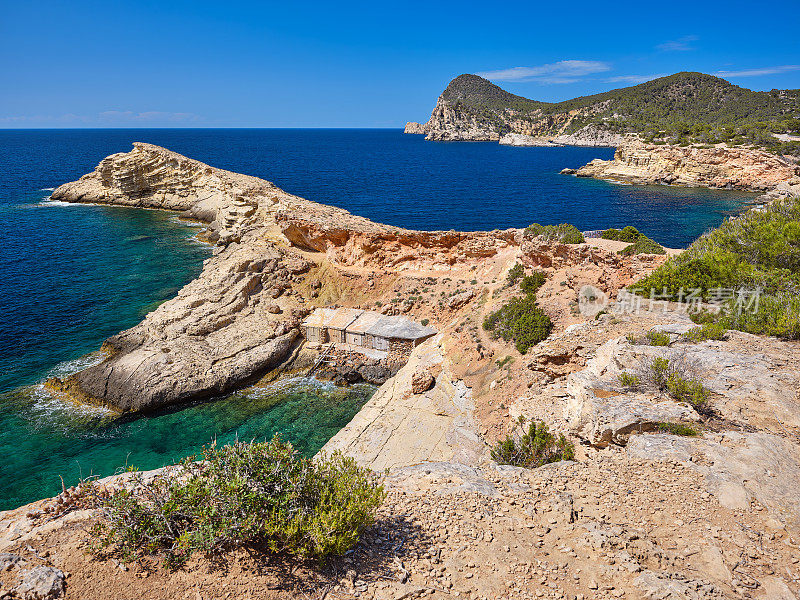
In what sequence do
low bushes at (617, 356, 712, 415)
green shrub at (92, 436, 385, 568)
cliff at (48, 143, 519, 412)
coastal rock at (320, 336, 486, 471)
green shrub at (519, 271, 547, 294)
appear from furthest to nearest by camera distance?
1. green shrub at (519, 271, 547, 294)
2. cliff at (48, 143, 519, 412)
3. coastal rock at (320, 336, 486, 471)
4. low bushes at (617, 356, 712, 415)
5. green shrub at (92, 436, 385, 568)

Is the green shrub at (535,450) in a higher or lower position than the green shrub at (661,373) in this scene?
lower

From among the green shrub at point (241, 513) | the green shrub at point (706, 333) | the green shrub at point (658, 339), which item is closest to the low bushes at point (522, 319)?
the green shrub at point (658, 339)

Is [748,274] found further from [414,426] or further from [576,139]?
[576,139]

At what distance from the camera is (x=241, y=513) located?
689 cm

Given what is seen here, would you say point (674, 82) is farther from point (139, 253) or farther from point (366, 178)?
point (139, 253)

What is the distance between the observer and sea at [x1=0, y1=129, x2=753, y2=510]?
19766 millimetres

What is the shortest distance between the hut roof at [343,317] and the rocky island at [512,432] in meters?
1.02

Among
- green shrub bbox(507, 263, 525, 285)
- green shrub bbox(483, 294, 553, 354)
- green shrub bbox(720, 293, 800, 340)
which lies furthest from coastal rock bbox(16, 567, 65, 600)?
green shrub bbox(507, 263, 525, 285)

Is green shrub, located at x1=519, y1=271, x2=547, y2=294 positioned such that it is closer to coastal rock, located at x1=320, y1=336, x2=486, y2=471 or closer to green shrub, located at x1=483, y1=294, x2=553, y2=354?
green shrub, located at x1=483, y1=294, x2=553, y2=354

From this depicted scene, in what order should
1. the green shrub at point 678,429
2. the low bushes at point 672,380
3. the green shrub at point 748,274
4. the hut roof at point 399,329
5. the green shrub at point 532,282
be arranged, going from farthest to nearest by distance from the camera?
the hut roof at point 399,329, the green shrub at point 532,282, the green shrub at point 748,274, the low bushes at point 672,380, the green shrub at point 678,429

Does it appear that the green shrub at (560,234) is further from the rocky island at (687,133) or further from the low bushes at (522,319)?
the rocky island at (687,133)

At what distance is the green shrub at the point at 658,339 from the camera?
13.4 m

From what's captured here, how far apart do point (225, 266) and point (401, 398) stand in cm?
1749

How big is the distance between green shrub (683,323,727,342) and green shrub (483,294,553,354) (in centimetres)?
663
